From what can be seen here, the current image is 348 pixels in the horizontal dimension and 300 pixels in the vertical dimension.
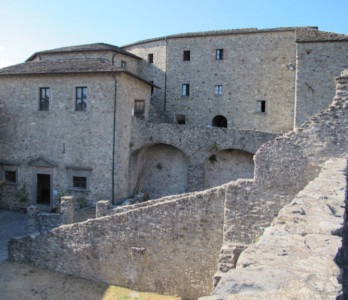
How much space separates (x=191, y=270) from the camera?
9.91m

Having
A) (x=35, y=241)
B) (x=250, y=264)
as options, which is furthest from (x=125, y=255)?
(x=250, y=264)

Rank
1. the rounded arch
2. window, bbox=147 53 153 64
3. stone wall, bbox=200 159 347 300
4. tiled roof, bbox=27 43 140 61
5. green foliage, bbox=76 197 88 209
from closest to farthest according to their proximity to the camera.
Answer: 1. stone wall, bbox=200 159 347 300
2. green foliage, bbox=76 197 88 209
3. tiled roof, bbox=27 43 140 61
4. the rounded arch
5. window, bbox=147 53 153 64

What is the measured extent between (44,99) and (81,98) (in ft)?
7.55

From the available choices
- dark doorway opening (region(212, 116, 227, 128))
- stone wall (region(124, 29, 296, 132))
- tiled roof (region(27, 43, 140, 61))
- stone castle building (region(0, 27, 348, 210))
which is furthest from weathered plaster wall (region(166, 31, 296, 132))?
tiled roof (region(27, 43, 140, 61))

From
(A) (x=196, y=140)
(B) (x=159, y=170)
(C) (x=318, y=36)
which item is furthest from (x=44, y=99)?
(C) (x=318, y=36)

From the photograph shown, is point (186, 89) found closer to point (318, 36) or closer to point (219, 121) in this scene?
point (219, 121)

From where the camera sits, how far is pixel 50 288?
10.6 metres

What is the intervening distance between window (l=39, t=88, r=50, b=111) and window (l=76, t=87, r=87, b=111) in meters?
1.83

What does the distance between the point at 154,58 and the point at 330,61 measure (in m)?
13.0

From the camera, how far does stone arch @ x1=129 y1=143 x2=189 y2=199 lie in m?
18.7

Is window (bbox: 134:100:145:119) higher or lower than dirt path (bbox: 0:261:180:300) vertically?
higher

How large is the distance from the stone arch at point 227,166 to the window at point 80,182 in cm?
647

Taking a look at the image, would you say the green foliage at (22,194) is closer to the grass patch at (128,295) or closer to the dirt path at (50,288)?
the dirt path at (50,288)

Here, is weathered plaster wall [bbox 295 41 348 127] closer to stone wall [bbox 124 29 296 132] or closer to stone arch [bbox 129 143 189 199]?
stone wall [bbox 124 29 296 132]
